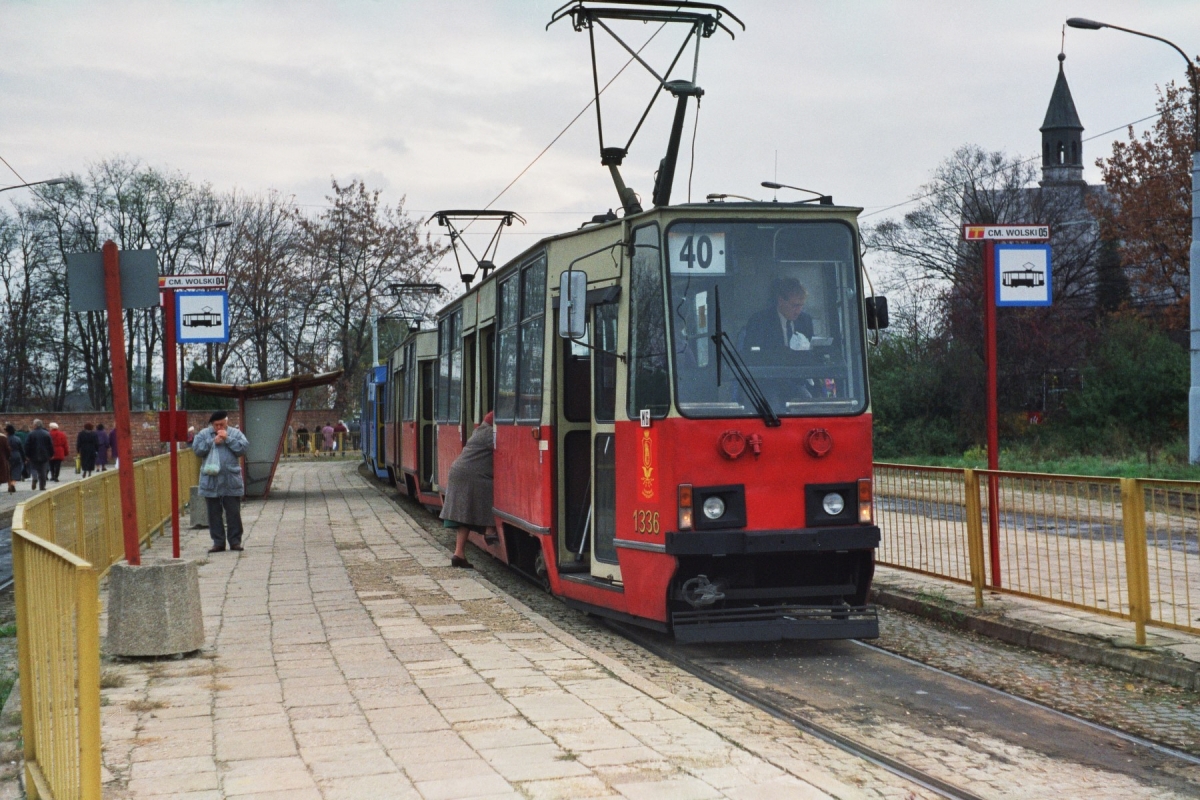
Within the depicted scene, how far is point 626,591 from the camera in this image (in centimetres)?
905

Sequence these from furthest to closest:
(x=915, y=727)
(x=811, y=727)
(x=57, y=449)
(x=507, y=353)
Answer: (x=57, y=449)
(x=507, y=353)
(x=915, y=727)
(x=811, y=727)

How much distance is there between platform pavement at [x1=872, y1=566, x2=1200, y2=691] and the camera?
8.06 meters

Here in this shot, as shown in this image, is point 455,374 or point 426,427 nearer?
point 455,374

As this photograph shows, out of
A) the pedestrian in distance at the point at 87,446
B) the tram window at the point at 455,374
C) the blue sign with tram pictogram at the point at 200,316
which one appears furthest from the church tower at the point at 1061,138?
the blue sign with tram pictogram at the point at 200,316

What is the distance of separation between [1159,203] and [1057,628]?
43.9 metres

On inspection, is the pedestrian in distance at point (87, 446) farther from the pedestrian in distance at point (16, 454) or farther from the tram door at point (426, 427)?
the tram door at point (426, 427)

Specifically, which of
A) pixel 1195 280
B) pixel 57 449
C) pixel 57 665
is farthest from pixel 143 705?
pixel 57 449

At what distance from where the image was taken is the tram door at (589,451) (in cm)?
942

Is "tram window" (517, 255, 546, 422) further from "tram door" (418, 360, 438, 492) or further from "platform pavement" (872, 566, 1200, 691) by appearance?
"tram door" (418, 360, 438, 492)

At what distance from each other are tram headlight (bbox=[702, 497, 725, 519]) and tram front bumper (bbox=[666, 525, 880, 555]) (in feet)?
0.37

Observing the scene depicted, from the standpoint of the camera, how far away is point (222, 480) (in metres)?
15.4

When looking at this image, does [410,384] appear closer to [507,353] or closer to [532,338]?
[507,353]

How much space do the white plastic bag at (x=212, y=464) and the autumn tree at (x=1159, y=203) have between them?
39634mm

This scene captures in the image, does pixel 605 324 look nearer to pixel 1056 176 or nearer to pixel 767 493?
pixel 767 493
